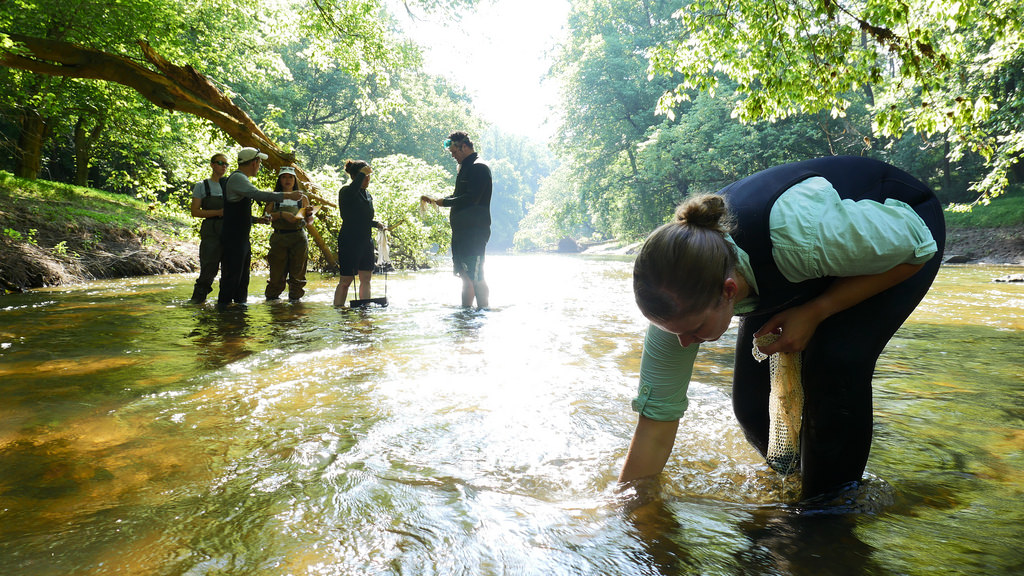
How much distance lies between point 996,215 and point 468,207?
24.3 meters

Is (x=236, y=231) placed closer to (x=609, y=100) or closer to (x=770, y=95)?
(x=770, y=95)

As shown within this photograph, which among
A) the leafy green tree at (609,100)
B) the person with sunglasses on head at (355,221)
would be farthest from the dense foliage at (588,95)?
the person with sunglasses on head at (355,221)

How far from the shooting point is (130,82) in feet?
23.1

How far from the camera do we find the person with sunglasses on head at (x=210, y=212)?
759 centimetres

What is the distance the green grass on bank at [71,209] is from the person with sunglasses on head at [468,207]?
575 centimetres

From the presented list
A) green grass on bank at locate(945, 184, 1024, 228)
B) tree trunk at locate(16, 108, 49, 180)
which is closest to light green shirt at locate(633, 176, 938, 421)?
tree trunk at locate(16, 108, 49, 180)

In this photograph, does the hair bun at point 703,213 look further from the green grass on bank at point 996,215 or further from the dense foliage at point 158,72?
the green grass on bank at point 996,215

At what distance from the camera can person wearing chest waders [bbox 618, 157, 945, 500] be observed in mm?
1698

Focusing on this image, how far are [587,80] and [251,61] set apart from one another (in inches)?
885

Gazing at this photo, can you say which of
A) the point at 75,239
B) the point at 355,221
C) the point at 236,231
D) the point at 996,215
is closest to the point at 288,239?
the point at 236,231

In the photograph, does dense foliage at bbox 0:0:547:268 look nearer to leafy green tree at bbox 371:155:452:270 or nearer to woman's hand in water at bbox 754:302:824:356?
leafy green tree at bbox 371:155:452:270

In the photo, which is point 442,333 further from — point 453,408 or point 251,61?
point 251,61

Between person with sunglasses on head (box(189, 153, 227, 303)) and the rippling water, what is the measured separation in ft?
8.95

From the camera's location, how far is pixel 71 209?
Answer: 12703mm
